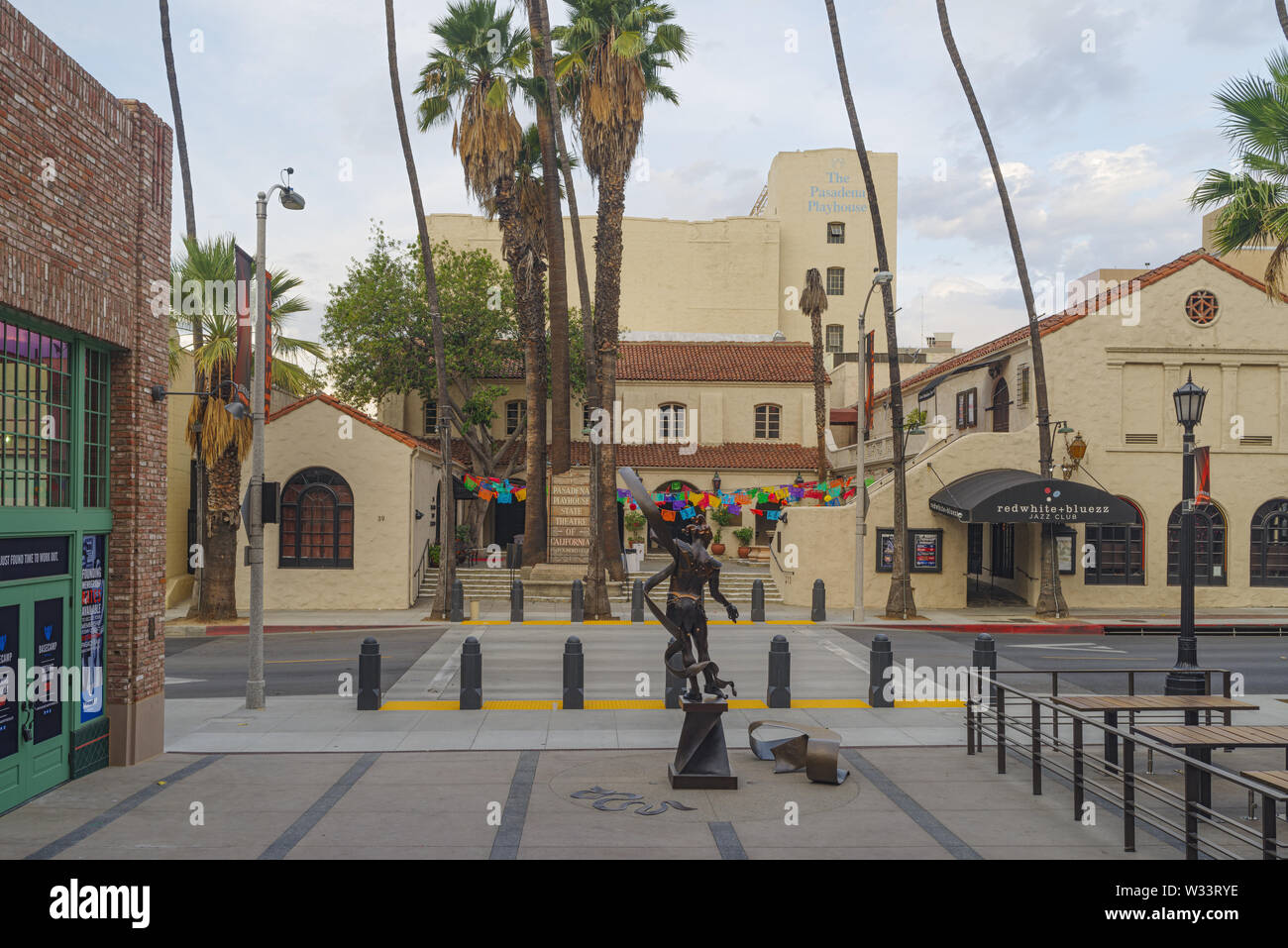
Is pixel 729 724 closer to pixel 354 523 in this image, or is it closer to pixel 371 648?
pixel 371 648

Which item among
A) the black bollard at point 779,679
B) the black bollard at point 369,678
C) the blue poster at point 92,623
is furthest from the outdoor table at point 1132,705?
the blue poster at point 92,623

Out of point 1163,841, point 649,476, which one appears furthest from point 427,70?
point 1163,841

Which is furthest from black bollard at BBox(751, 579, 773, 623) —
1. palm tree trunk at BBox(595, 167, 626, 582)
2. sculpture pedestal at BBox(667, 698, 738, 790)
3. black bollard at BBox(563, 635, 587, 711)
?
sculpture pedestal at BBox(667, 698, 738, 790)

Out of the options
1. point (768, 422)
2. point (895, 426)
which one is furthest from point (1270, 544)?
point (768, 422)

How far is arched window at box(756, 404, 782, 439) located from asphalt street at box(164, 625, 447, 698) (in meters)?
20.7

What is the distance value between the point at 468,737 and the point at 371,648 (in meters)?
2.46

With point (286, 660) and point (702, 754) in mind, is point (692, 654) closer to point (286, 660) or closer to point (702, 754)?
point (702, 754)

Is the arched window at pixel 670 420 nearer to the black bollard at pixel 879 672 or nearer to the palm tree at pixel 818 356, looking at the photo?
the palm tree at pixel 818 356

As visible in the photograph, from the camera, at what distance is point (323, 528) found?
2716cm

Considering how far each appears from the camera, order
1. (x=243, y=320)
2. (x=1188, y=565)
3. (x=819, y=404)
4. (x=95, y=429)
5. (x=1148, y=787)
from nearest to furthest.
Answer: (x=1148, y=787), (x=95, y=429), (x=1188, y=565), (x=243, y=320), (x=819, y=404)

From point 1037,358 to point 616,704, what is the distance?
1762cm

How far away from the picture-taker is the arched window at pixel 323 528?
88.9ft

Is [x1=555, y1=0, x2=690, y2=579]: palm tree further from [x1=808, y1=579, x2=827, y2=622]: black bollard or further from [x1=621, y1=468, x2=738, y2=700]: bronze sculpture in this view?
[x1=621, y1=468, x2=738, y2=700]: bronze sculpture

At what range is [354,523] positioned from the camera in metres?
27.1
